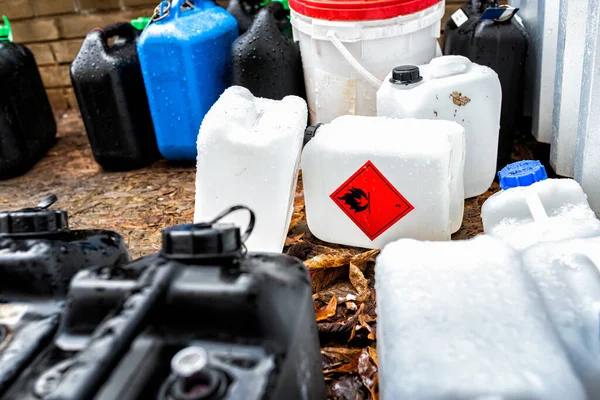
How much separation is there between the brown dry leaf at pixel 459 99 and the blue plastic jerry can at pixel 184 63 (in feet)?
3.03

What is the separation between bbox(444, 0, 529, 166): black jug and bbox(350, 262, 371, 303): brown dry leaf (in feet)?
2.60

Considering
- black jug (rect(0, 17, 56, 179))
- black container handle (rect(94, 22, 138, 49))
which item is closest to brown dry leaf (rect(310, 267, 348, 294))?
black container handle (rect(94, 22, 138, 49))

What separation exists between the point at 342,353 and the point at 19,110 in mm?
1914

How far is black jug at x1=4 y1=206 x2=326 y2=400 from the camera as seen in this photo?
71 centimetres

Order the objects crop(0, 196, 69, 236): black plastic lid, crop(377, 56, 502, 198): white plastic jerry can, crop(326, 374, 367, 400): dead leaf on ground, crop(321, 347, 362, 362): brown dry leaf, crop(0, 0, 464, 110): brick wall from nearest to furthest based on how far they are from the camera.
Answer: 1. crop(0, 196, 69, 236): black plastic lid
2. crop(326, 374, 367, 400): dead leaf on ground
3. crop(321, 347, 362, 362): brown dry leaf
4. crop(377, 56, 502, 198): white plastic jerry can
5. crop(0, 0, 464, 110): brick wall

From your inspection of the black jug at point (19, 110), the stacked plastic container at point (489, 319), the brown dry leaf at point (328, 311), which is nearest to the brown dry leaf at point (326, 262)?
the brown dry leaf at point (328, 311)

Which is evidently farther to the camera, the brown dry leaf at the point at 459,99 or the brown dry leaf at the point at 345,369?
the brown dry leaf at the point at 459,99

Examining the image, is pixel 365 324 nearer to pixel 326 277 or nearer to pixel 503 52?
pixel 326 277

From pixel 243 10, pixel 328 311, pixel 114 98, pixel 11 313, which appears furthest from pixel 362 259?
pixel 243 10

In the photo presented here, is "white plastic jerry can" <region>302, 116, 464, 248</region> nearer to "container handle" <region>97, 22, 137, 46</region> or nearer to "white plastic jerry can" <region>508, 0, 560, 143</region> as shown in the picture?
"white plastic jerry can" <region>508, 0, 560, 143</region>

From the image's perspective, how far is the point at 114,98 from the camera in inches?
88.6

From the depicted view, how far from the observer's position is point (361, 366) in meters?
1.26

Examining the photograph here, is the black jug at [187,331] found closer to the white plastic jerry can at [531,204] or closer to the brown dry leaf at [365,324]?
the brown dry leaf at [365,324]

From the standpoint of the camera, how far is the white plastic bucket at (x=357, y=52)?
1.89 metres
